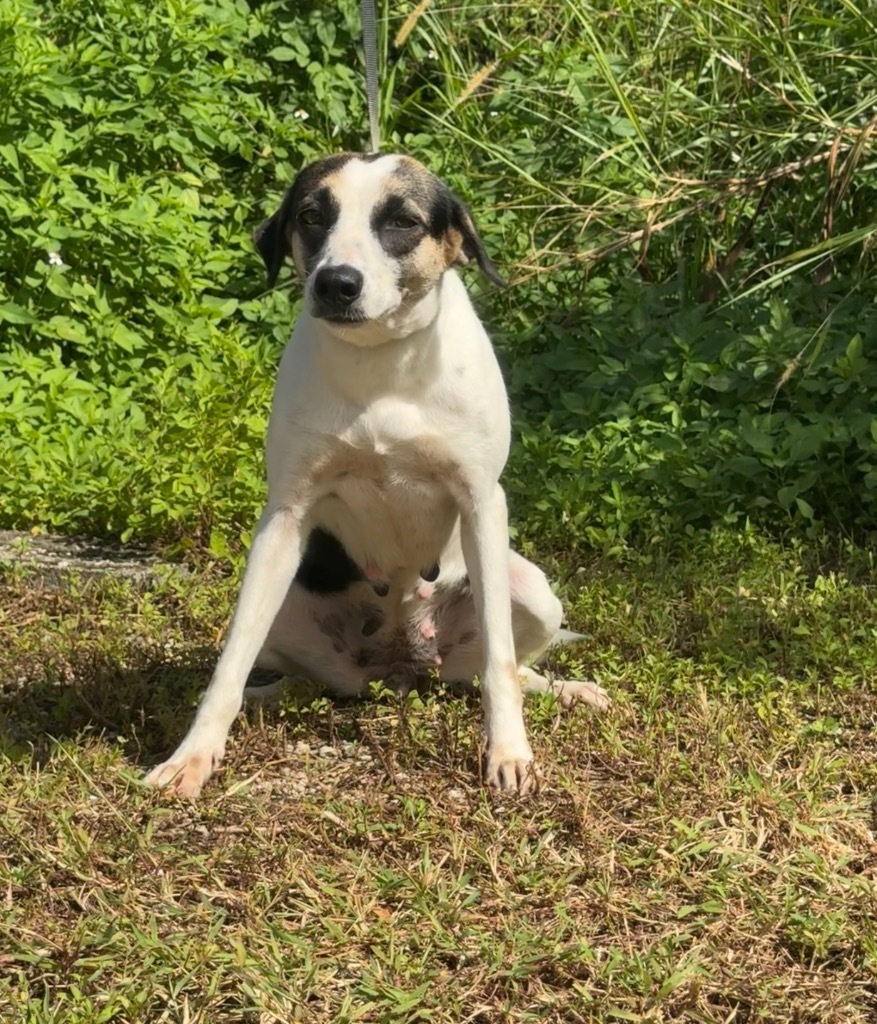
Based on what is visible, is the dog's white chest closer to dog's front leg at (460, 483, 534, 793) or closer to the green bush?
dog's front leg at (460, 483, 534, 793)

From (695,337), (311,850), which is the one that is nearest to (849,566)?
(695,337)

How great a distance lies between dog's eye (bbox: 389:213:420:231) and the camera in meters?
3.41

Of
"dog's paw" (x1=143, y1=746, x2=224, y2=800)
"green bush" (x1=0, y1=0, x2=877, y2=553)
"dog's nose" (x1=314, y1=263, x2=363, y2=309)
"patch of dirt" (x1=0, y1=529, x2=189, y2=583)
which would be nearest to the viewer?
"dog's nose" (x1=314, y1=263, x2=363, y2=309)

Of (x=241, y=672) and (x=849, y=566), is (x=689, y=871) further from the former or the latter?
(x=849, y=566)

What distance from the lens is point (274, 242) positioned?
3604 millimetres

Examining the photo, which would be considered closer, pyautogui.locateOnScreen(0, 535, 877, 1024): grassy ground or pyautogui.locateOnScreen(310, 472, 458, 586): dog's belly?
pyautogui.locateOnScreen(0, 535, 877, 1024): grassy ground

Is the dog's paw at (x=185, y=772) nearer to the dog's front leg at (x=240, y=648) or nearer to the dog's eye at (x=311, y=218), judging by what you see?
the dog's front leg at (x=240, y=648)

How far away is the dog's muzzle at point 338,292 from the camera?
323cm

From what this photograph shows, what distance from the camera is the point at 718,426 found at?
536 cm

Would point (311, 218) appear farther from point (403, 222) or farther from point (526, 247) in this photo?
point (526, 247)

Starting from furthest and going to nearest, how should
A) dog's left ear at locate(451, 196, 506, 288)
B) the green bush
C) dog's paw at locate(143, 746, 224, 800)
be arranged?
the green bush, dog's left ear at locate(451, 196, 506, 288), dog's paw at locate(143, 746, 224, 800)

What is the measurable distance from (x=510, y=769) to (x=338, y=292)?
1.14 metres

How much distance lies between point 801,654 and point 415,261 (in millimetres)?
1602

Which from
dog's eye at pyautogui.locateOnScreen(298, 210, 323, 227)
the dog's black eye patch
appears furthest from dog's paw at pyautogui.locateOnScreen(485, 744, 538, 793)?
dog's eye at pyautogui.locateOnScreen(298, 210, 323, 227)
